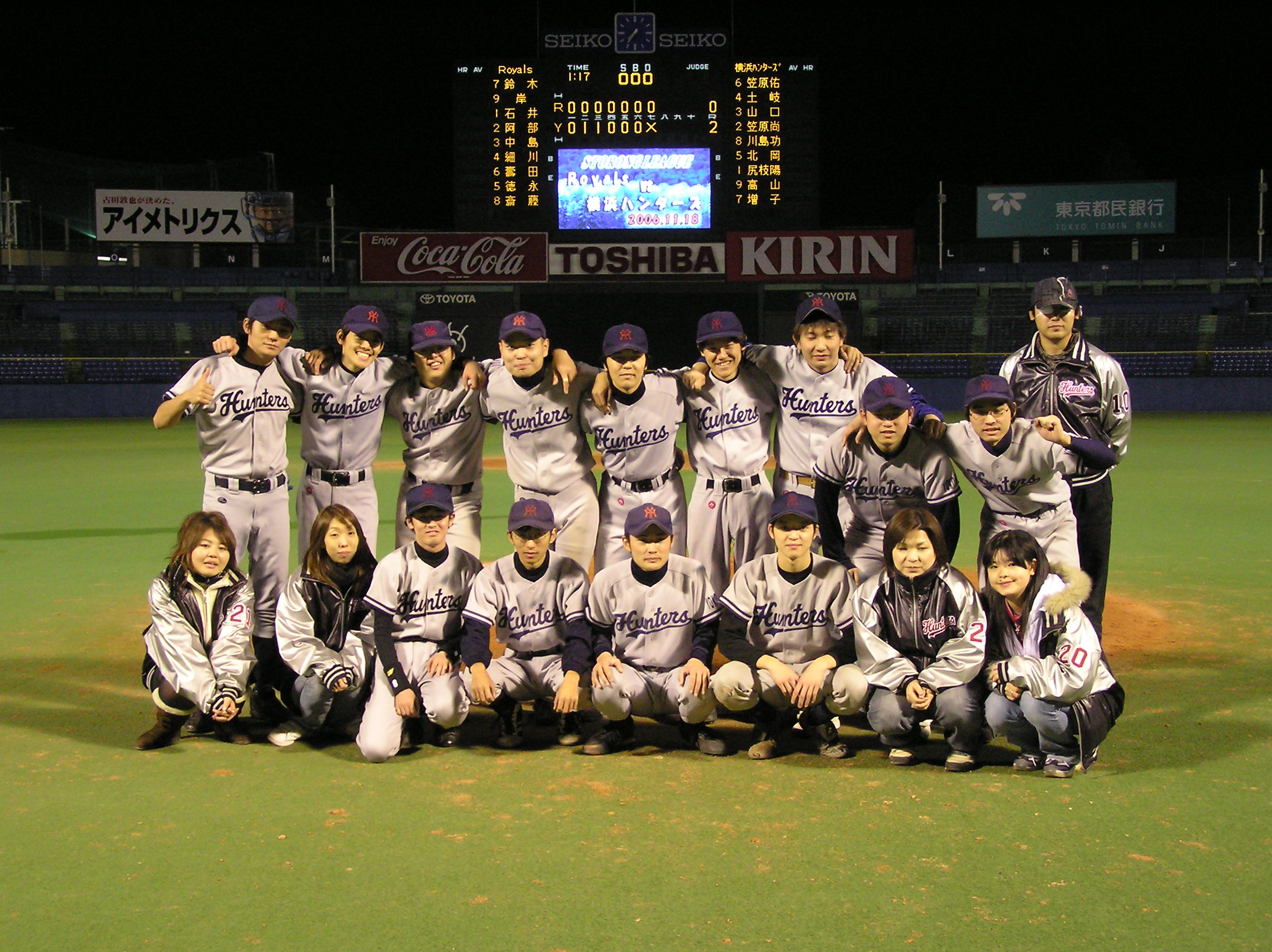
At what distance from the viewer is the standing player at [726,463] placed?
17.4 feet

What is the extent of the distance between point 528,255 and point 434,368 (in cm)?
1711

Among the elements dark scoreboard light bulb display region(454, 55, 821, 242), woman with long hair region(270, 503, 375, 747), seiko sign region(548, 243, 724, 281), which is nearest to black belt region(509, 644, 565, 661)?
woman with long hair region(270, 503, 375, 747)

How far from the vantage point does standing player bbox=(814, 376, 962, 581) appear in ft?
15.6

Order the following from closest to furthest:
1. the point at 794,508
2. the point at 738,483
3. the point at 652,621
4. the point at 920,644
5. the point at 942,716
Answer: the point at 942,716, the point at 920,644, the point at 794,508, the point at 652,621, the point at 738,483

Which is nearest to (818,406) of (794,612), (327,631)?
(794,612)

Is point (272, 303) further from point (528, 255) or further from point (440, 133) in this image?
point (440, 133)

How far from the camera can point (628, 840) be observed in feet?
11.1

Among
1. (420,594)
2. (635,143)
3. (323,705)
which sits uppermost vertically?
(635,143)

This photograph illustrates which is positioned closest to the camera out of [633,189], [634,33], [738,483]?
[738,483]

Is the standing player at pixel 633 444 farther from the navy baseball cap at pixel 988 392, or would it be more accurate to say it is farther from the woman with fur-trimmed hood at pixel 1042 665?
the woman with fur-trimmed hood at pixel 1042 665

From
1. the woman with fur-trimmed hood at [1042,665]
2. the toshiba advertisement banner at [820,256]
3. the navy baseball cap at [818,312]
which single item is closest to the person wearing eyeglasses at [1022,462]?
the woman with fur-trimmed hood at [1042,665]

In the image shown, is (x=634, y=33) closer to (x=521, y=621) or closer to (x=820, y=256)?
(x=820, y=256)

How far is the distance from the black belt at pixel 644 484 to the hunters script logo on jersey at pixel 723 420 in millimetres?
281

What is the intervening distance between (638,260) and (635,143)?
8.44 ft
